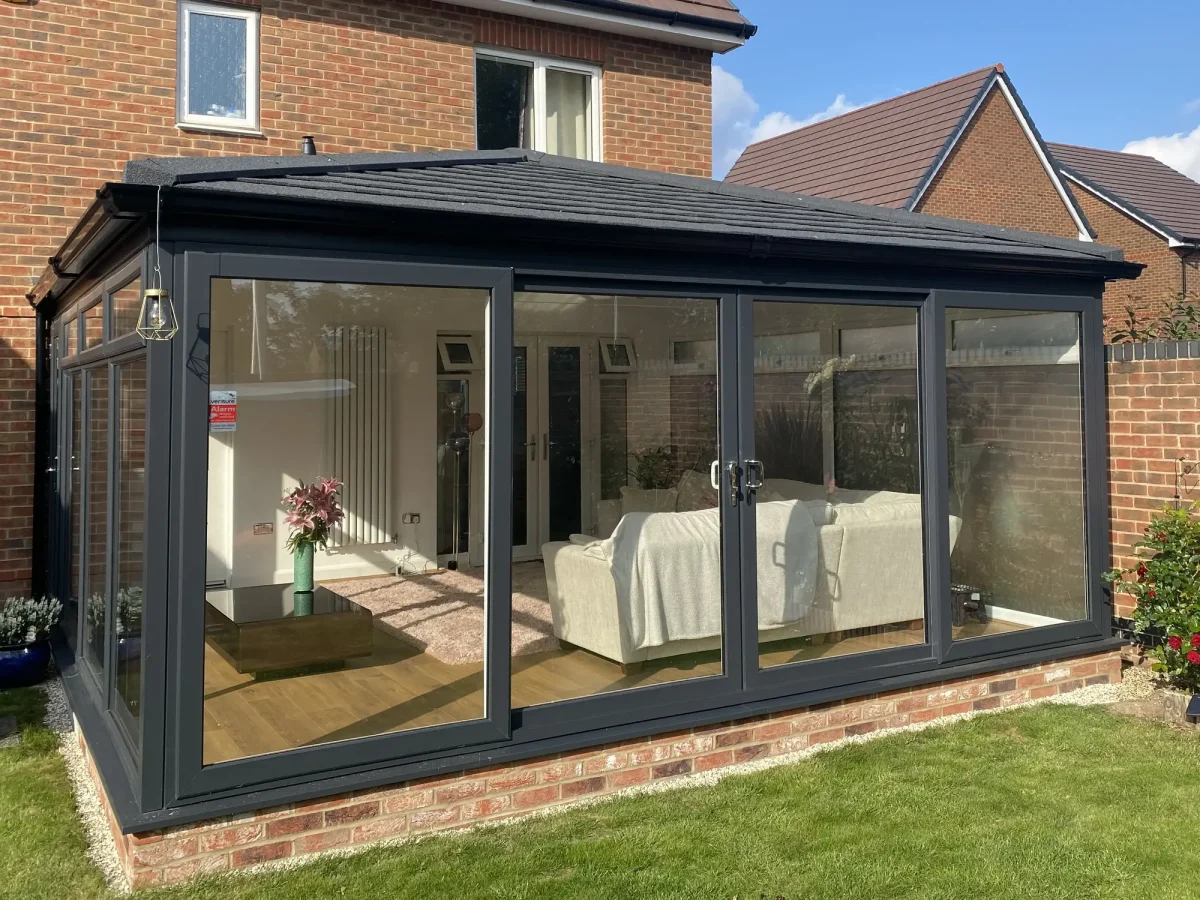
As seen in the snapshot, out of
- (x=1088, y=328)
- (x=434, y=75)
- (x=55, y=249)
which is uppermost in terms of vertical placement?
(x=434, y=75)

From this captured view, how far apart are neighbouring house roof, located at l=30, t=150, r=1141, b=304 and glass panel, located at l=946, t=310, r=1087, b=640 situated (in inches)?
17.5

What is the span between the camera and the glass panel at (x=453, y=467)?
5.19m

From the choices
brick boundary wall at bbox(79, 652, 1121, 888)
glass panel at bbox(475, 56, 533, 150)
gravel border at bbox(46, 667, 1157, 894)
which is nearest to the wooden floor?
brick boundary wall at bbox(79, 652, 1121, 888)

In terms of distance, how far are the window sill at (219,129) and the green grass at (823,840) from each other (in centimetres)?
494

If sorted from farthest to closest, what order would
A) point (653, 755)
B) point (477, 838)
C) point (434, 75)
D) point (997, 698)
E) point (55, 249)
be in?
point (434, 75) → point (55, 249) → point (997, 698) → point (653, 755) → point (477, 838)

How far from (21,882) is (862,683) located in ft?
12.3

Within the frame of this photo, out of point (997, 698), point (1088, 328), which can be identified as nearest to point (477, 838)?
point (997, 698)

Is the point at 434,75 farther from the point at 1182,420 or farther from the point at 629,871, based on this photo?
the point at 629,871

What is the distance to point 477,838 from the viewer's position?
404cm

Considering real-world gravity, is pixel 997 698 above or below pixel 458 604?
below

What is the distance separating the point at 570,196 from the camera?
16.0 ft

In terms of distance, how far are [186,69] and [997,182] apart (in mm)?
14843

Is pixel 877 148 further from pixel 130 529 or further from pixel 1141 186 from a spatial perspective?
pixel 130 529

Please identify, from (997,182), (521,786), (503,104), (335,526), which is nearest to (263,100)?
(503,104)
